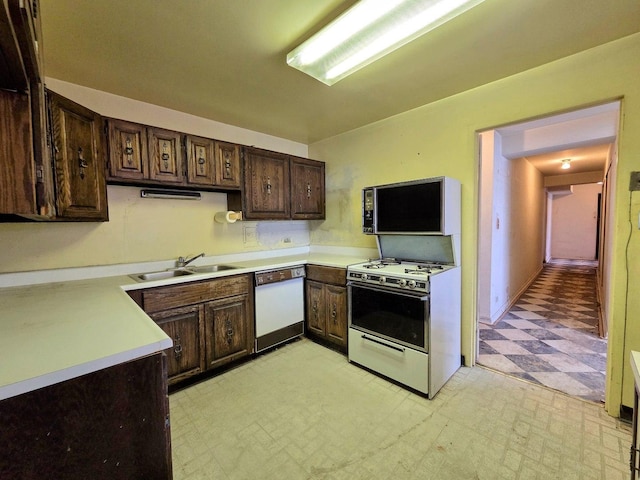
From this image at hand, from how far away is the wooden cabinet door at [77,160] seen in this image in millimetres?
1734

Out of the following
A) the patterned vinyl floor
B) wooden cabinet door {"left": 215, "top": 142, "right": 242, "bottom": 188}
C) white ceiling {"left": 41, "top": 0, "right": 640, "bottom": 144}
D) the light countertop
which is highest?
white ceiling {"left": 41, "top": 0, "right": 640, "bottom": 144}

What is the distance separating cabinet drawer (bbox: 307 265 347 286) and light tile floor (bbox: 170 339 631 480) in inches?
34.0

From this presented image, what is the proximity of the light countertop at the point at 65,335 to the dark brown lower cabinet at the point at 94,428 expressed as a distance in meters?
0.04

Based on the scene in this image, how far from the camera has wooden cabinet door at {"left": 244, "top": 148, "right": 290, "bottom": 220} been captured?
2916mm

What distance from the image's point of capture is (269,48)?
5.80ft

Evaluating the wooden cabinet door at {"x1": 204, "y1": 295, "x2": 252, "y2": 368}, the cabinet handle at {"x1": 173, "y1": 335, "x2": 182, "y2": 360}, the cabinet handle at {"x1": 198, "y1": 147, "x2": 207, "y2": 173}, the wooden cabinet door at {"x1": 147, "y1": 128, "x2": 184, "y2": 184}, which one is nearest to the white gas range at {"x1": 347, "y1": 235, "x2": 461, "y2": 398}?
the wooden cabinet door at {"x1": 204, "y1": 295, "x2": 252, "y2": 368}

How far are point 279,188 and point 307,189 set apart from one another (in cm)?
45

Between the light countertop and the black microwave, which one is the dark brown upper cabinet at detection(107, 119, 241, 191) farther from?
the black microwave

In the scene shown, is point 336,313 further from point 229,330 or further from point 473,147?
point 473,147

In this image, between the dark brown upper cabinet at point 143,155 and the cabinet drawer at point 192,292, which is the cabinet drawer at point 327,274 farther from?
the dark brown upper cabinet at point 143,155

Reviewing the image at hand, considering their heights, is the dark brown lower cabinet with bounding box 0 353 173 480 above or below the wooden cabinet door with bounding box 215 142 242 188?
below

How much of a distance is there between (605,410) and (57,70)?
A: 4.56m

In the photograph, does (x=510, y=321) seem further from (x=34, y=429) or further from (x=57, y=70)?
(x=57, y=70)

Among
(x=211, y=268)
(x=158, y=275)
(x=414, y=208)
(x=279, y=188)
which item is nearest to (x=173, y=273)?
(x=158, y=275)
